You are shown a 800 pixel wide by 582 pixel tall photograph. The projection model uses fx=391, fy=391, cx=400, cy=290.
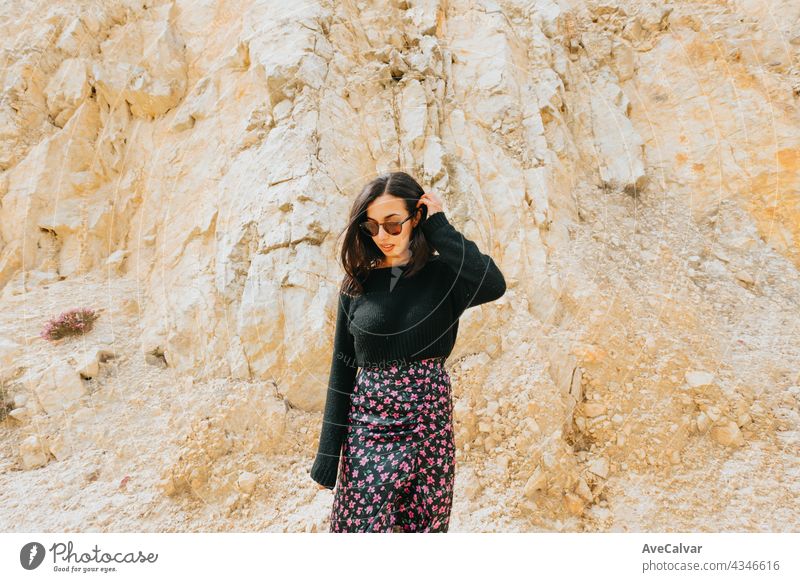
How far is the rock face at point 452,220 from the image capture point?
3.66 m

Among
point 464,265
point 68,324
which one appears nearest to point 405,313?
point 464,265

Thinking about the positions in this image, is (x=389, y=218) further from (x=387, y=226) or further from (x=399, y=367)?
(x=399, y=367)

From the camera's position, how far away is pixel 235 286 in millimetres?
4461

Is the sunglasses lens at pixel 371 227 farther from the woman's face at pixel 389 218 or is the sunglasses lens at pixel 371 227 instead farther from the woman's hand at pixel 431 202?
the woman's hand at pixel 431 202

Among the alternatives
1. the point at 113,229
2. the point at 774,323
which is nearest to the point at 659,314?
the point at 774,323

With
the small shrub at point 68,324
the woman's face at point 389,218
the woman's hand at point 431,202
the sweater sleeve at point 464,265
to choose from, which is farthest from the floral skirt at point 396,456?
the small shrub at point 68,324

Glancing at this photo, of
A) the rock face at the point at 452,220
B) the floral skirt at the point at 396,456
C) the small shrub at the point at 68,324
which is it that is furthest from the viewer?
the small shrub at the point at 68,324

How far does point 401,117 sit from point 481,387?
3550 mm

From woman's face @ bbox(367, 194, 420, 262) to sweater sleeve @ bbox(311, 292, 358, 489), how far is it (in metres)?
0.35

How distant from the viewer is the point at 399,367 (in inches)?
74.4

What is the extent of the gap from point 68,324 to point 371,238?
5.10 meters

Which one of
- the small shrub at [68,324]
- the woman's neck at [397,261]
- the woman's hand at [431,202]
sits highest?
the woman's hand at [431,202]
